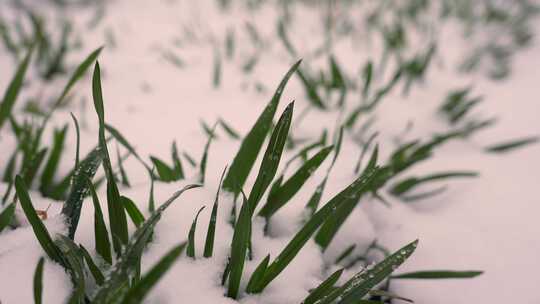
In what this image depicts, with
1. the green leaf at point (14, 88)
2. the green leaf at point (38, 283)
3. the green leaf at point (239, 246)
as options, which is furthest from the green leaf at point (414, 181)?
the green leaf at point (14, 88)

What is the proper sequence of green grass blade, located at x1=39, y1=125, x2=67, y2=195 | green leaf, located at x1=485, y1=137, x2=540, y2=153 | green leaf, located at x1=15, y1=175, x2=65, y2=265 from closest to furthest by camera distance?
green leaf, located at x1=15, y1=175, x2=65, y2=265 → green grass blade, located at x1=39, y1=125, x2=67, y2=195 → green leaf, located at x1=485, y1=137, x2=540, y2=153

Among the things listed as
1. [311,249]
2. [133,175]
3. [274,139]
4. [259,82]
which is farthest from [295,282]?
[259,82]

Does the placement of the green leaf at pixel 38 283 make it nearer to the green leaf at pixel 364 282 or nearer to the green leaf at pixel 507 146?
the green leaf at pixel 364 282

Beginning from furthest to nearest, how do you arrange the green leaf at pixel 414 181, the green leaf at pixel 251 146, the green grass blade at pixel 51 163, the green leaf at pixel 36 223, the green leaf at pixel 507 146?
the green leaf at pixel 507 146
the green leaf at pixel 414 181
the green grass blade at pixel 51 163
the green leaf at pixel 251 146
the green leaf at pixel 36 223

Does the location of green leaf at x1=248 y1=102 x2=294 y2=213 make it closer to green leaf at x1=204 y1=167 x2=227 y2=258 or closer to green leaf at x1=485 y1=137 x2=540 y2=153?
green leaf at x1=204 y1=167 x2=227 y2=258

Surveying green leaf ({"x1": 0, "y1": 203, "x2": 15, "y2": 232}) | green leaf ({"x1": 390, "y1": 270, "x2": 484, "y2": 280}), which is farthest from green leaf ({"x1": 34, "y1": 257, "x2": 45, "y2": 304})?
green leaf ({"x1": 390, "y1": 270, "x2": 484, "y2": 280})
